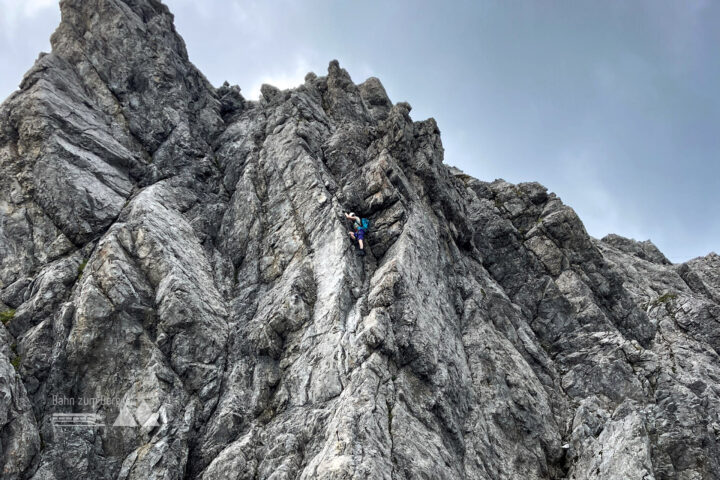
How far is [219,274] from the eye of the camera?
35.4 meters

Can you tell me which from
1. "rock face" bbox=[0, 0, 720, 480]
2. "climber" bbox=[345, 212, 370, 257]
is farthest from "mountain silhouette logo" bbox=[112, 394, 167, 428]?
"climber" bbox=[345, 212, 370, 257]

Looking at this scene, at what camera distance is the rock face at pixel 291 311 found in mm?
24484

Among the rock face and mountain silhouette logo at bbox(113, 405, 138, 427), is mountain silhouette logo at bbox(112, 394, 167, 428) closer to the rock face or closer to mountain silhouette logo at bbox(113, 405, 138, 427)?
mountain silhouette logo at bbox(113, 405, 138, 427)

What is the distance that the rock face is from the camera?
24484mm

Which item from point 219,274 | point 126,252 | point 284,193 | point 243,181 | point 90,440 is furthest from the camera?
point 243,181

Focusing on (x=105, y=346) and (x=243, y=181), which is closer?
(x=105, y=346)

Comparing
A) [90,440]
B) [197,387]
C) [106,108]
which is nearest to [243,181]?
[106,108]

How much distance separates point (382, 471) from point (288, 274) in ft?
53.7

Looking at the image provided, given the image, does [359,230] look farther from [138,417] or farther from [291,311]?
[138,417]

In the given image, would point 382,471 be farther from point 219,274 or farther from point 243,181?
point 243,181

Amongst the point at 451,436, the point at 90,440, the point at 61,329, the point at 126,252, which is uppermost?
the point at 126,252

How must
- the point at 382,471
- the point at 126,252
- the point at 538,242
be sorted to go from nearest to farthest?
1. the point at 382,471
2. the point at 126,252
3. the point at 538,242

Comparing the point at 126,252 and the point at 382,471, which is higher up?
the point at 126,252

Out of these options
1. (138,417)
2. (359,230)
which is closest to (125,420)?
(138,417)
